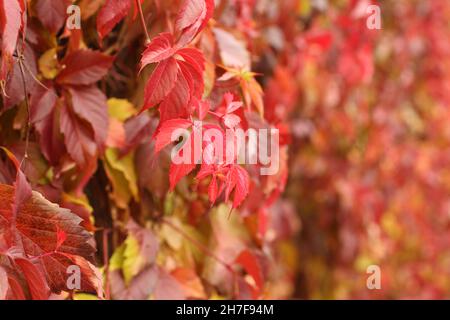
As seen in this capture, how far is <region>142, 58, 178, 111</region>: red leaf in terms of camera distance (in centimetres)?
106

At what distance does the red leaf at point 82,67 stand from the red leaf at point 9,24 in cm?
34

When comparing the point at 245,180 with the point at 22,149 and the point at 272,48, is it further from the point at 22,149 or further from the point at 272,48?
the point at 272,48

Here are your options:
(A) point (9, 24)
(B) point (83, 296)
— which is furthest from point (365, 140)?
(A) point (9, 24)

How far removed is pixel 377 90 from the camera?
3359mm

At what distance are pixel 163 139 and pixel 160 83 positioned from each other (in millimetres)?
86

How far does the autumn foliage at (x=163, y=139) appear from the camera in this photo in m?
1.06

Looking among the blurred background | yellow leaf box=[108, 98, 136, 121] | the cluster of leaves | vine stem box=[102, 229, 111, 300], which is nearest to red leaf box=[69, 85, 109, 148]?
the cluster of leaves

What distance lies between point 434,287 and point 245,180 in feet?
9.09

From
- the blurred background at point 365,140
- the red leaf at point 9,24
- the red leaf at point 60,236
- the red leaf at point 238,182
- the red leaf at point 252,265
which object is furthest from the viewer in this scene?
the blurred background at point 365,140

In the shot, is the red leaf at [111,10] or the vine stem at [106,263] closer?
the red leaf at [111,10]

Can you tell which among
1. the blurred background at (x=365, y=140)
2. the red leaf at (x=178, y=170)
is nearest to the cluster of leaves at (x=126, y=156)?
the red leaf at (x=178, y=170)

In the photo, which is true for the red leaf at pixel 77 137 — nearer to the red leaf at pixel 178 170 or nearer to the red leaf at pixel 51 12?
the red leaf at pixel 51 12

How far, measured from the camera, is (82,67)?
130 centimetres
